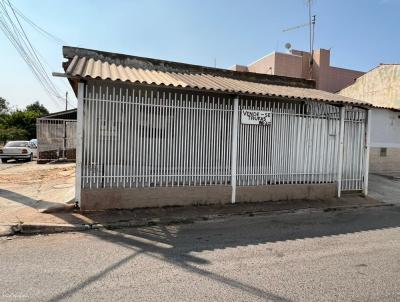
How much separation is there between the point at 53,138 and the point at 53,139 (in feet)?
0.29

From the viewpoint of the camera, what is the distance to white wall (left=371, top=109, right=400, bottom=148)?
1514 centimetres

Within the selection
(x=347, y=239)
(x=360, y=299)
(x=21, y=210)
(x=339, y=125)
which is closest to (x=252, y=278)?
(x=360, y=299)

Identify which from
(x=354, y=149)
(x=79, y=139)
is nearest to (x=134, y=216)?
(x=79, y=139)

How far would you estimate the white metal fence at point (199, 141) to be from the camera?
794cm

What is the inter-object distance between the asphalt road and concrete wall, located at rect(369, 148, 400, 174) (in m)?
8.76

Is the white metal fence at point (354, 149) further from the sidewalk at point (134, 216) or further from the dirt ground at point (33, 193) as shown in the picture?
the dirt ground at point (33, 193)

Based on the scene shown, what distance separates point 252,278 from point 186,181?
4529mm

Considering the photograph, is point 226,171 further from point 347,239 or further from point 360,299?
point 360,299

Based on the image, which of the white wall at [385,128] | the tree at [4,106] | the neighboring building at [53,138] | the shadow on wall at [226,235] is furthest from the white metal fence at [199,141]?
the tree at [4,106]

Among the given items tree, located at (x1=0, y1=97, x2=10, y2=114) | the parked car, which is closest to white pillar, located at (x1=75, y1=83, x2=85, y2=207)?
the parked car

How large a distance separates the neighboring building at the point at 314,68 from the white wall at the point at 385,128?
14.1m

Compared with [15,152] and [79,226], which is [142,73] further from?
[15,152]

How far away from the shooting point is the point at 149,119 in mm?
8328

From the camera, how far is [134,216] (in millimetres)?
7516
